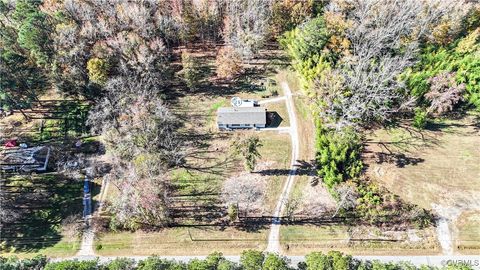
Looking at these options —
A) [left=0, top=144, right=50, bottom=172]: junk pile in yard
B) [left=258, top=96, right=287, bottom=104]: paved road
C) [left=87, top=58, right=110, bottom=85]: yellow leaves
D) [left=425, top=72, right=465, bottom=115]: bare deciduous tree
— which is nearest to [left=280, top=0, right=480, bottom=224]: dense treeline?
[left=425, top=72, right=465, bottom=115]: bare deciduous tree

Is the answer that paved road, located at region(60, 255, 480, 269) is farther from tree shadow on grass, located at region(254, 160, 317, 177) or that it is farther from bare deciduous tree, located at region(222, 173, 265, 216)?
tree shadow on grass, located at region(254, 160, 317, 177)

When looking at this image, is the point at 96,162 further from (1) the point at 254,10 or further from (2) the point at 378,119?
(2) the point at 378,119

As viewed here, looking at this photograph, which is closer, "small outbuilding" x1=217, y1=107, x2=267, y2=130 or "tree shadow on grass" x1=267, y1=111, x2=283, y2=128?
"small outbuilding" x1=217, y1=107, x2=267, y2=130

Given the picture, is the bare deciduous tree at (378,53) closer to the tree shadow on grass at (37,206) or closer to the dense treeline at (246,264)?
the dense treeline at (246,264)

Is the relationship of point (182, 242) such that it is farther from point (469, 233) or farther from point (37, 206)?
point (469, 233)

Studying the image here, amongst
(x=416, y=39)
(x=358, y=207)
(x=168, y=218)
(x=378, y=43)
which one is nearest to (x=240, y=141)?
(x=168, y=218)

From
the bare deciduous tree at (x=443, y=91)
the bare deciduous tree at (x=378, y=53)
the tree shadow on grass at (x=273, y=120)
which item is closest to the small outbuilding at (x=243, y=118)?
the tree shadow on grass at (x=273, y=120)

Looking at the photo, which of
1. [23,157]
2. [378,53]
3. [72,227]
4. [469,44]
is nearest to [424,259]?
[378,53]
